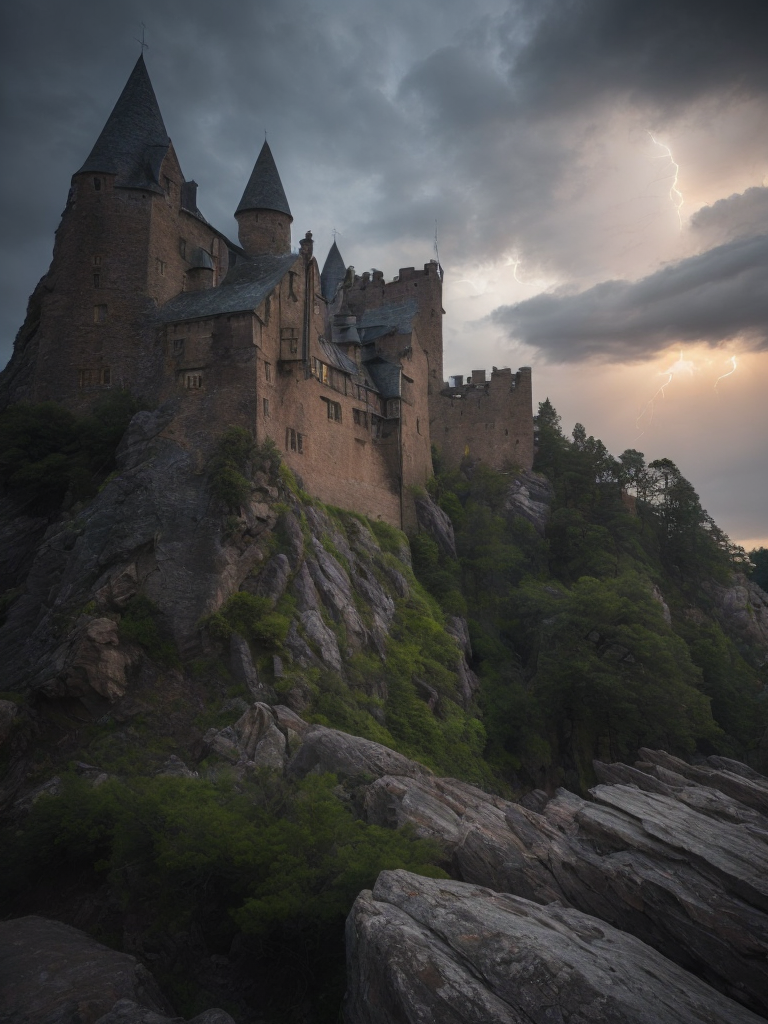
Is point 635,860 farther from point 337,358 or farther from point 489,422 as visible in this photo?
point 489,422

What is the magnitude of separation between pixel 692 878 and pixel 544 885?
16.1ft

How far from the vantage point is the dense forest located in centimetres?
2516

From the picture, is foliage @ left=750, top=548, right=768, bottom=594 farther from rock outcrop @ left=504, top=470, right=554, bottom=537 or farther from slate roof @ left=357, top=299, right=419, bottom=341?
slate roof @ left=357, top=299, right=419, bottom=341

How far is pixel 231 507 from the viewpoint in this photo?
41.5m

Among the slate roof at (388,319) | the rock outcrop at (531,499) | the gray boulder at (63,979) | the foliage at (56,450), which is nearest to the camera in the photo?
the gray boulder at (63,979)

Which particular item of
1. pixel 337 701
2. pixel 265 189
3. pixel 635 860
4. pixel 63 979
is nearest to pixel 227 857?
pixel 63 979

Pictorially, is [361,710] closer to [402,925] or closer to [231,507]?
[231,507]

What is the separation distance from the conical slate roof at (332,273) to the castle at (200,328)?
698 inches

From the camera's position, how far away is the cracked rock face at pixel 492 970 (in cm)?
1762

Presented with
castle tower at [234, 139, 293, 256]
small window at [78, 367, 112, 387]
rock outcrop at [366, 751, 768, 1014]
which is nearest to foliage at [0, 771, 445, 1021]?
rock outcrop at [366, 751, 768, 1014]

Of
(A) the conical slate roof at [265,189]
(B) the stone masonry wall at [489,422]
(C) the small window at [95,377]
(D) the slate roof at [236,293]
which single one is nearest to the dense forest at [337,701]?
(B) the stone masonry wall at [489,422]

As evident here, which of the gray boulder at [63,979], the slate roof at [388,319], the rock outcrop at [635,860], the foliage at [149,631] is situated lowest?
the gray boulder at [63,979]

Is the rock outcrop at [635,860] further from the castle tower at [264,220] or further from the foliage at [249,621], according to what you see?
the castle tower at [264,220]

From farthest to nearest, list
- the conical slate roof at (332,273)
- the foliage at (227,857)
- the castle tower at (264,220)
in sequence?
the conical slate roof at (332,273), the castle tower at (264,220), the foliage at (227,857)
